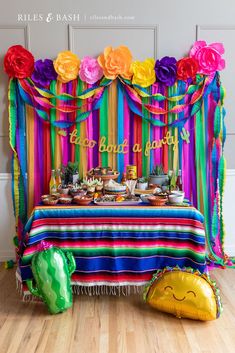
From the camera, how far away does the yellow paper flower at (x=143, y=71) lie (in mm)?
3320

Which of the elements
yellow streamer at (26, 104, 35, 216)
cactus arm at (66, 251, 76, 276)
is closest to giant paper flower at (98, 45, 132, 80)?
yellow streamer at (26, 104, 35, 216)

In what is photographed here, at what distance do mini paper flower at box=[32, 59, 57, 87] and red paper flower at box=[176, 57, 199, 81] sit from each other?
1.06m

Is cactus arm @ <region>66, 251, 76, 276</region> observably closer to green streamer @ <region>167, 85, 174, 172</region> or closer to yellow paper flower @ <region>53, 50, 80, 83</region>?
green streamer @ <region>167, 85, 174, 172</region>

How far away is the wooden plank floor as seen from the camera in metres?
2.29

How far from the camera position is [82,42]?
11.2ft

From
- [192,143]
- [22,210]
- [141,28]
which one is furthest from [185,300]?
[141,28]

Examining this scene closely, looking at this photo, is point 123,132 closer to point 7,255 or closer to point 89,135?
point 89,135

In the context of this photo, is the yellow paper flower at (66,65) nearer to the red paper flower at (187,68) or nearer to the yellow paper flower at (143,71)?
the yellow paper flower at (143,71)

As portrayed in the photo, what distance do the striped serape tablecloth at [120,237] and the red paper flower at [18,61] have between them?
127 centimetres

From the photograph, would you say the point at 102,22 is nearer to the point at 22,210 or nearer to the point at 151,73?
the point at 151,73

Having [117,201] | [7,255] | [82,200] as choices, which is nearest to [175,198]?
[117,201]

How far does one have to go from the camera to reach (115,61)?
10.8 feet

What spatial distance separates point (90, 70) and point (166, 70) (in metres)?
0.64

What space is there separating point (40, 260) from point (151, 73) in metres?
1.79
